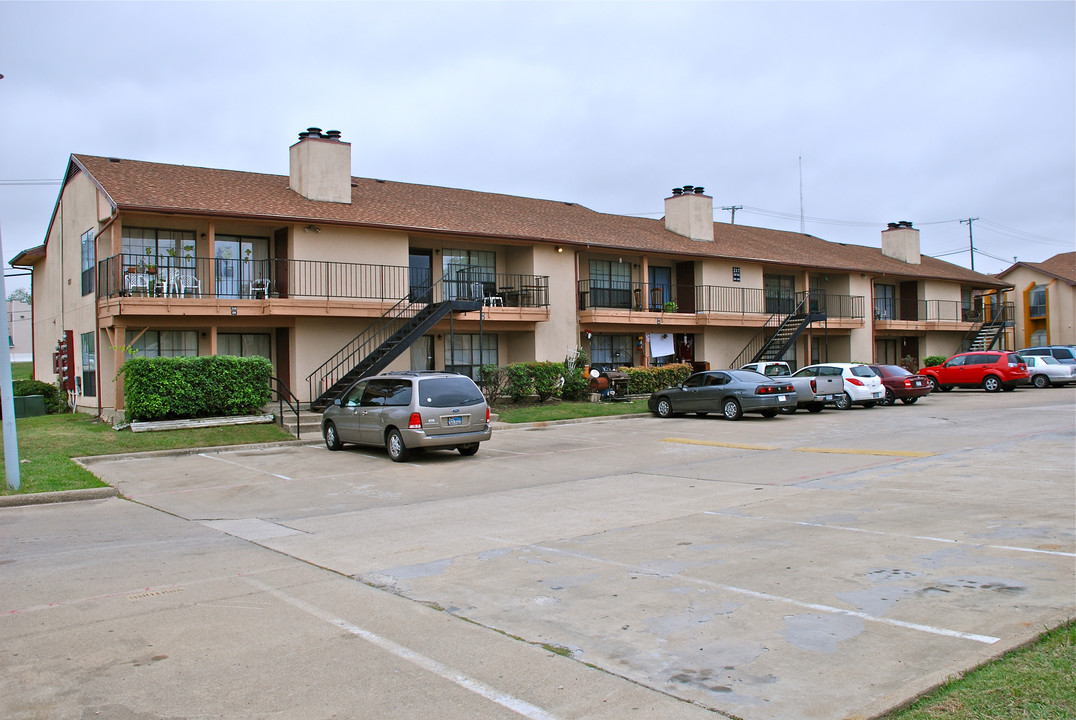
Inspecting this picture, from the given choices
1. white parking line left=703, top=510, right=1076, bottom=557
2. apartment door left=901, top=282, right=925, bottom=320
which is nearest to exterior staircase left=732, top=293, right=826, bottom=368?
apartment door left=901, top=282, right=925, bottom=320

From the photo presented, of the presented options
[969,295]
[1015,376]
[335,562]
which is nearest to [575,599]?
[335,562]

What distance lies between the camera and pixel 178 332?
24266mm

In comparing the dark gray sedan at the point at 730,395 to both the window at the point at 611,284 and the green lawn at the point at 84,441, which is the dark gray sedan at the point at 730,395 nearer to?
the window at the point at 611,284

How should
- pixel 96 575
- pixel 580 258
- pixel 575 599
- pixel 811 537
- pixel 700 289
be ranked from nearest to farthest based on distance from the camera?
1. pixel 575 599
2. pixel 96 575
3. pixel 811 537
4. pixel 580 258
5. pixel 700 289

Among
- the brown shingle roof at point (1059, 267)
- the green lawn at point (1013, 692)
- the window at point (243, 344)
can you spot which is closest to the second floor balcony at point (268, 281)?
the window at point (243, 344)

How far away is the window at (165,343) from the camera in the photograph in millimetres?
23719

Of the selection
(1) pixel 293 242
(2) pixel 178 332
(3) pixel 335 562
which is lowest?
(3) pixel 335 562

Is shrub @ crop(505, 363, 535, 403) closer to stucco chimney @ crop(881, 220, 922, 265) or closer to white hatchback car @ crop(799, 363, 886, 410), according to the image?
white hatchback car @ crop(799, 363, 886, 410)

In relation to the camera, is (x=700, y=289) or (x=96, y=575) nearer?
(x=96, y=575)

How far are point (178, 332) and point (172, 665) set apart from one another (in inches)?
817

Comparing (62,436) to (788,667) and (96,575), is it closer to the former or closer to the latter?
(96,575)

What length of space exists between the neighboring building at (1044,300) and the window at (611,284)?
32433 millimetres

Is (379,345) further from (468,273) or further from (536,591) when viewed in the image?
(536,591)

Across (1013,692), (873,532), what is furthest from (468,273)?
(1013,692)
